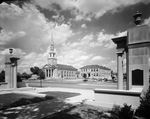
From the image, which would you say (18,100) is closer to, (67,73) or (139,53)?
(139,53)

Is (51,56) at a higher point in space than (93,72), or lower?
higher

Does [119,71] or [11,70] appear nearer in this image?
[119,71]

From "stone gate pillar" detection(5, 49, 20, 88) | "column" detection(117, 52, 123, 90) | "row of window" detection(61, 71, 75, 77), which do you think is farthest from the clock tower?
→ "column" detection(117, 52, 123, 90)

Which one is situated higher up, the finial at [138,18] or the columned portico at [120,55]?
the finial at [138,18]

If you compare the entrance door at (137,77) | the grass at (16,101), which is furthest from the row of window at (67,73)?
the entrance door at (137,77)

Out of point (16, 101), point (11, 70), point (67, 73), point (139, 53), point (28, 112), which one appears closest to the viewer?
point (28, 112)

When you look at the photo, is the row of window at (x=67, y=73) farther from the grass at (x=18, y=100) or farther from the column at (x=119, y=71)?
the column at (x=119, y=71)

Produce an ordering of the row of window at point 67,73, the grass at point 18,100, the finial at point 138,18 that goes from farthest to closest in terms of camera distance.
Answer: the row of window at point 67,73
the grass at point 18,100
the finial at point 138,18

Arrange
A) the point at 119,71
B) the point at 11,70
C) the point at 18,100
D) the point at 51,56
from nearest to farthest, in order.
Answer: the point at 119,71, the point at 18,100, the point at 11,70, the point at 51,56

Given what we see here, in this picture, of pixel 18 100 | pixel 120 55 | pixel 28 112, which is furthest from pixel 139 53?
pixel 18 100

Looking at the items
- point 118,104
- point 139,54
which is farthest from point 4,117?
point 139,54

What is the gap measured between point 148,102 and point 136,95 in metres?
1.40

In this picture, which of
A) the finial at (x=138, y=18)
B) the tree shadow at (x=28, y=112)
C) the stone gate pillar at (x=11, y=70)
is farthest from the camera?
the stone gate pillar at (x=11, y=70)

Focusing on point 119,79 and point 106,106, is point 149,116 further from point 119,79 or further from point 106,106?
point 119,79
